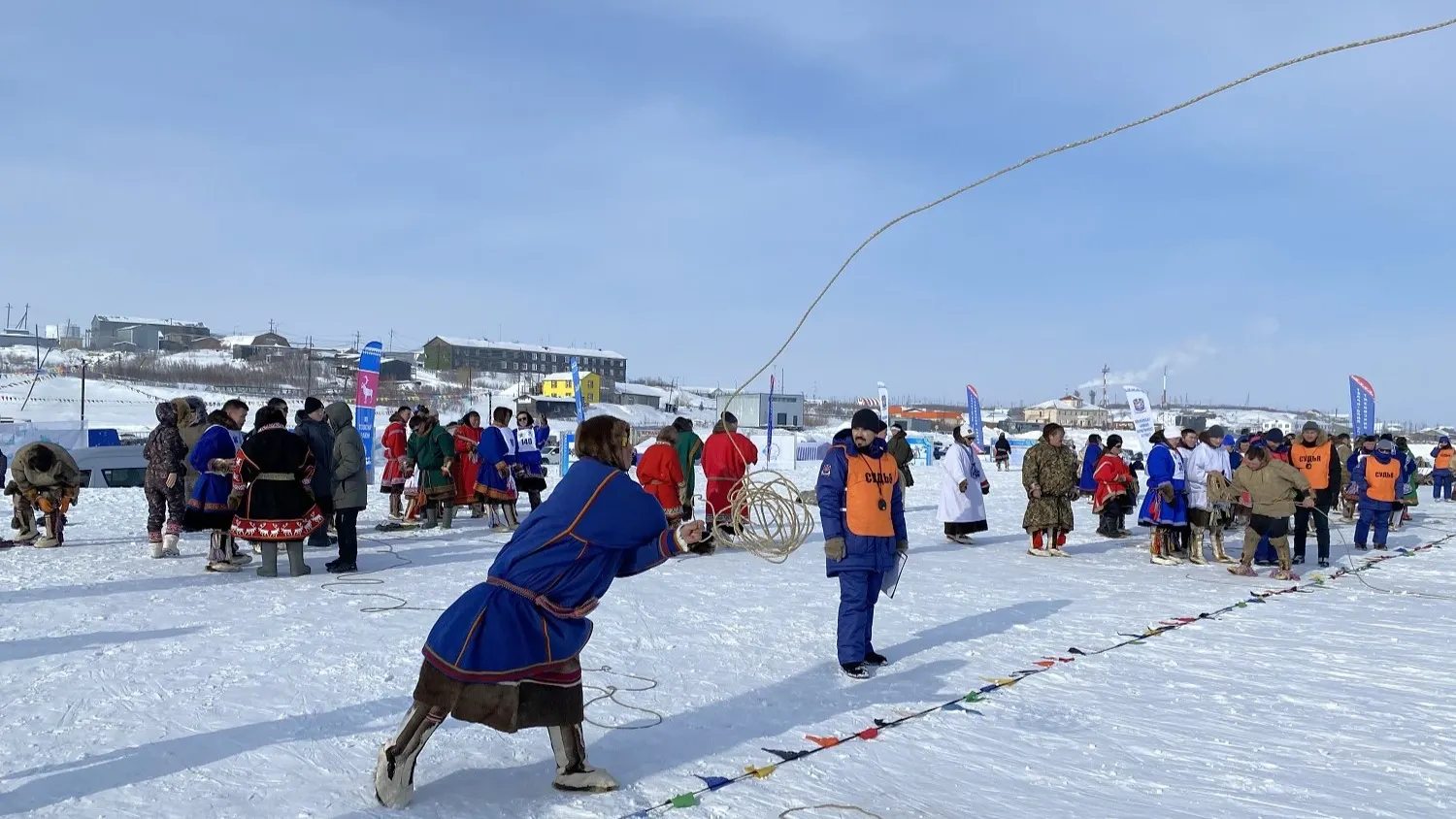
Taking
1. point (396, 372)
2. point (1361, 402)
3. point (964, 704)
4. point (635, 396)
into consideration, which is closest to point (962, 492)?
point (964, 704)

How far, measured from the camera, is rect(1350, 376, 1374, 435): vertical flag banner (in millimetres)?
22000

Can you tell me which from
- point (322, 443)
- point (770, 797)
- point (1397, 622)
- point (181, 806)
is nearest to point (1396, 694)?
point (1397, 622)

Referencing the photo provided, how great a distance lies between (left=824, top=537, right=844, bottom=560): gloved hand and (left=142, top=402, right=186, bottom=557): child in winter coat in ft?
21.2

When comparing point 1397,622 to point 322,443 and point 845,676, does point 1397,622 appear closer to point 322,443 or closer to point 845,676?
point 845,676

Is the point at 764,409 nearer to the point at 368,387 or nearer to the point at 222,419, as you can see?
the point at 368,387


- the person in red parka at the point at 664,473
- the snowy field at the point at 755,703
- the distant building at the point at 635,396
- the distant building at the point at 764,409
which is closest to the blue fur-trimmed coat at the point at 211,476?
the snowy field at the point at 755,703

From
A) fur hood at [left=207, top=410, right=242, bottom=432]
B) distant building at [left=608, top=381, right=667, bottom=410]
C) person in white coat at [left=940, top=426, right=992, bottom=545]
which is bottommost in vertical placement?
person in white coat at [left=940, top=426, right=992, bottom=545]

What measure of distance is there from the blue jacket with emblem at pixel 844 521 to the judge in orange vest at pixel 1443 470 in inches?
879

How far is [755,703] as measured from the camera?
5.01 m

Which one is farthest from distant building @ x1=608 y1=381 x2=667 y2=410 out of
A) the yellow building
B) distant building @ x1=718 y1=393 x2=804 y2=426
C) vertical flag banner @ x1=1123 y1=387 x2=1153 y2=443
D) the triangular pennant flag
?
the triangular pennant flag

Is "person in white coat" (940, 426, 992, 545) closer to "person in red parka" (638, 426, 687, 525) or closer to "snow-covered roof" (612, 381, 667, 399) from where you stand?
"person in red parka" (638, 426, 687, 525)

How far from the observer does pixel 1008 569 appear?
10156 mm

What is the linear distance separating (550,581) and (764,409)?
57874 millimetres

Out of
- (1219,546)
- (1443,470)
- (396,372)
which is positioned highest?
(396,372)
